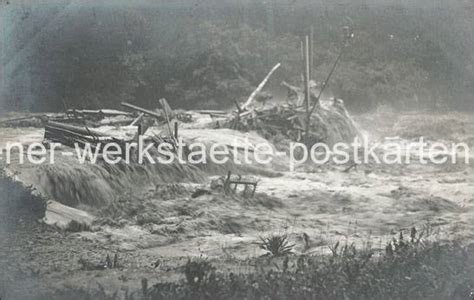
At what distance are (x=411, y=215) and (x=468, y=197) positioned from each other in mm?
827

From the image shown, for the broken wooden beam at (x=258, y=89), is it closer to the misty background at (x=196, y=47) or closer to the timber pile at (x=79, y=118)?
the misty background at (x=196, y=47)

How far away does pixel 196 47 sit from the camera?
8.22m

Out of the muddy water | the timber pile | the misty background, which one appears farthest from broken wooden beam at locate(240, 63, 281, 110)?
the timber pile

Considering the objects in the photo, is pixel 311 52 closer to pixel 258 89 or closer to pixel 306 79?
pixel 306 79

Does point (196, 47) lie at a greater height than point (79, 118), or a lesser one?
greater

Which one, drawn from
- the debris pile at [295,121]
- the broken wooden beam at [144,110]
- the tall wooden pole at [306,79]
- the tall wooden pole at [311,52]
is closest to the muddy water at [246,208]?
the debris pile at [295,121]

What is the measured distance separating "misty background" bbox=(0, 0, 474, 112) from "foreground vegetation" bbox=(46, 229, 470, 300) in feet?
6.83

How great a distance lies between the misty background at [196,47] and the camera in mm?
8078

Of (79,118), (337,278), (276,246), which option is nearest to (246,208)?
(276,246)

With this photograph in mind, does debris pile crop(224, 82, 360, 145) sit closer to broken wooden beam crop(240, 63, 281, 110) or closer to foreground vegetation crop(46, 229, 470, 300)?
broken wooden beam crop(240, 63, 281, 110)

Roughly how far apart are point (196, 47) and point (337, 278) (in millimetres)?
3379

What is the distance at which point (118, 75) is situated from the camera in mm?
8203

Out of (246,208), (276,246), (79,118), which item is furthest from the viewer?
(79,118)

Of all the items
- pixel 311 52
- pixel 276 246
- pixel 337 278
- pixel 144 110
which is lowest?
pixel 337 278
